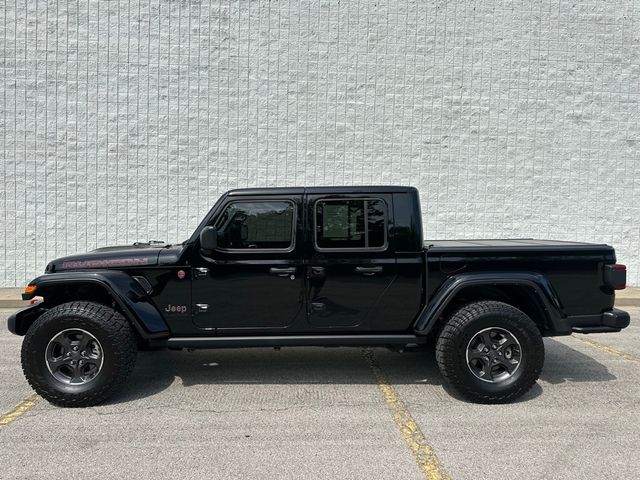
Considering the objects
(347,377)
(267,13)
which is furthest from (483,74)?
(347,377)

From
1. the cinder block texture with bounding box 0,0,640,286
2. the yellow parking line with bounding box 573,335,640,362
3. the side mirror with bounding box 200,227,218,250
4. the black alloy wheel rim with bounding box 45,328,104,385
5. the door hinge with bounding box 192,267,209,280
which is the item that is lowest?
the yellow parking line with bounding box 573,335,640,362

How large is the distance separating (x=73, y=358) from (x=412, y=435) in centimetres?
295

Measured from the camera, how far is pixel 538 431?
340cm

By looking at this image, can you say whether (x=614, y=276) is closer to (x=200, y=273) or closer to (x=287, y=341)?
(x=287, y=341)

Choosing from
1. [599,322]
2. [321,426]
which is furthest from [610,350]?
[321,426]

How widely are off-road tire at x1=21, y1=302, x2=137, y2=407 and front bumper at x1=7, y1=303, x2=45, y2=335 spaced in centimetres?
26

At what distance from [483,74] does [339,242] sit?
25.5 feet

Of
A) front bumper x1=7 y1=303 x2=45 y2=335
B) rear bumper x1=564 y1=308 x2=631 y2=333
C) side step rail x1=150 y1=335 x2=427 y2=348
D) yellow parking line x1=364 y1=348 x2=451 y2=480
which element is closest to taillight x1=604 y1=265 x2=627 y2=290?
rear bumper x1=564 y1=308 x2=631 y2=333

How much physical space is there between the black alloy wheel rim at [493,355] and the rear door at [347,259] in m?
0.95

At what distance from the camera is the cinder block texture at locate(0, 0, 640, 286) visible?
9461mm

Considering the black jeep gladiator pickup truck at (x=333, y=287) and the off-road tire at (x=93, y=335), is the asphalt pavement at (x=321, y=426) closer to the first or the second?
the off-road tire at (x=93, y=335)

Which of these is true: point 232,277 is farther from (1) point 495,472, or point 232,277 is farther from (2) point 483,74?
(2) point 483,74

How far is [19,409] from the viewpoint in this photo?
383 centimetres

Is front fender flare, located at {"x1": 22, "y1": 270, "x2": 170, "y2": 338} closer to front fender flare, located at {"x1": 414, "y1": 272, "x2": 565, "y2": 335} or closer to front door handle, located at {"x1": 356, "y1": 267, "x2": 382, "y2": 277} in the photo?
front door handle, located at {"x1": 356, "y1": 267, "x2": 382, "y2": 277}
